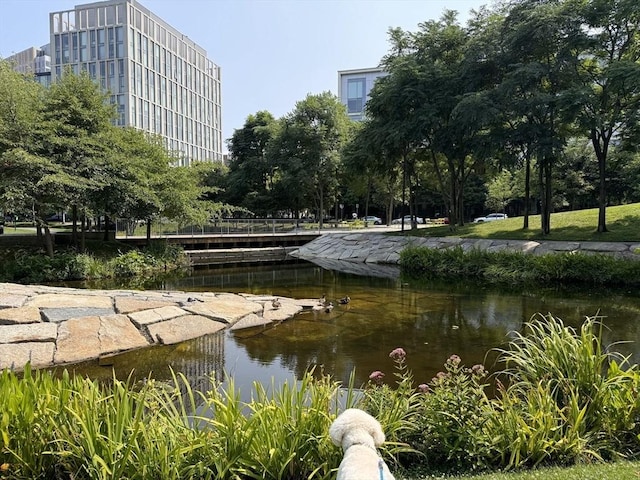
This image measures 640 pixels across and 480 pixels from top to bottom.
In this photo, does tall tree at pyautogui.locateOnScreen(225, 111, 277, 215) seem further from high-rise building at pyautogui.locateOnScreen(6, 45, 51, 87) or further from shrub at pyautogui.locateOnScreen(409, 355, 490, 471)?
high-rise building at pyautogui.locateOnScreen(6, 45, 51, 87)

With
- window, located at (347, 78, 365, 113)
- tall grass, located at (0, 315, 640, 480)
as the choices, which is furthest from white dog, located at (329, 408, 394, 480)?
window, located at (347, 78, 365, 113)

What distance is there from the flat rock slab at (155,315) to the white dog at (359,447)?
22.4ft

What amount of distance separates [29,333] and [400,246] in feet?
60.6

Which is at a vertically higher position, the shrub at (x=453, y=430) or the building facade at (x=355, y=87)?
the building facade at (x=355, y=87)

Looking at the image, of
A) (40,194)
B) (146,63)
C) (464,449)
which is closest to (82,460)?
(464,449)

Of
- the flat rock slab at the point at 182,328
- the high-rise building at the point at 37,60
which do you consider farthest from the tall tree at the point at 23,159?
→ the high-rise building at the point at 37,60

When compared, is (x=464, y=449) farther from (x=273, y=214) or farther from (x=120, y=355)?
(x=273, y=214)

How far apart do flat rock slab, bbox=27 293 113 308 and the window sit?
228 feet

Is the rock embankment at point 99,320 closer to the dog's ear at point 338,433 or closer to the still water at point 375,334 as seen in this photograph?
the still water at point 375,334

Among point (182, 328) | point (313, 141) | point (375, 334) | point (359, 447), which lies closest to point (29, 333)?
point (182, 328)

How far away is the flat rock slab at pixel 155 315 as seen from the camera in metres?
8.13

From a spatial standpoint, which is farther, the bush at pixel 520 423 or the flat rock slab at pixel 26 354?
the flat rock slab at pixel 26 354

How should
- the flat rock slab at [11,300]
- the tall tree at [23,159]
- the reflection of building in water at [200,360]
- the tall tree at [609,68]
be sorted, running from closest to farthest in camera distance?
the reflection of building in water at [200,360] → the flat rock slab at [11,300] → the tall tree at [23,159] → the tall tree at [609,68]

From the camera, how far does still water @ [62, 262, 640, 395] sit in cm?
662
